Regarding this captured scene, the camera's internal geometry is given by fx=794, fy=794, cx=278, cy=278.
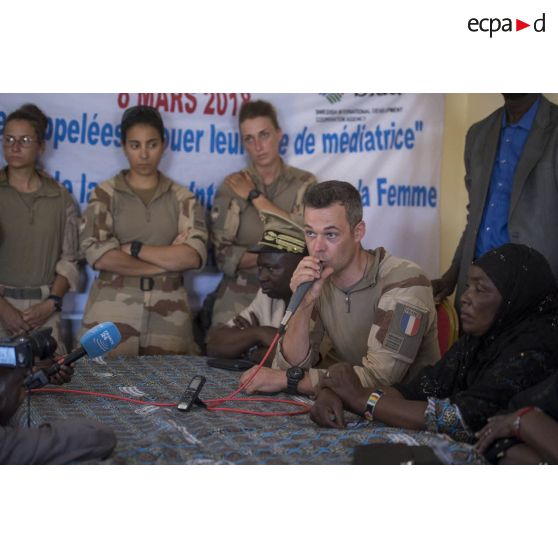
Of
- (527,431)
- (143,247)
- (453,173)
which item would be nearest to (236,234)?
(143,247)

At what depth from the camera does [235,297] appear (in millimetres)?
5363

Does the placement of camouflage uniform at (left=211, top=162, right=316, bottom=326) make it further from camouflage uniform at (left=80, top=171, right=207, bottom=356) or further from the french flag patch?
the french flag patch

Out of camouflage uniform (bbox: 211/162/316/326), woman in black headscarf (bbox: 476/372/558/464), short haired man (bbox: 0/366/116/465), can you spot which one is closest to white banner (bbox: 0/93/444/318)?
camouflage uniform (bbox: 211/162/316/326)

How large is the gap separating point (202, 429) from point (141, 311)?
2.39 m

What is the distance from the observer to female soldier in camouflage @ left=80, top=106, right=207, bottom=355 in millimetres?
5152

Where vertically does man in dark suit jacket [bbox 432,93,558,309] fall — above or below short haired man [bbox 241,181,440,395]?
above

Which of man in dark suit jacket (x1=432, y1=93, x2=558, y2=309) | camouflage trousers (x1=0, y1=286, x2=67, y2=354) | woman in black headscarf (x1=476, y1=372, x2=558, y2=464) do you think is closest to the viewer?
woman in black headscarf (x1=476, y1=372, x2=558, y2=464)

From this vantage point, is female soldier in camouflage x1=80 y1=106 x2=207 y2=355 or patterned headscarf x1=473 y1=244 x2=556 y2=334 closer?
patterned headscarf x1=473 y1=244 x2=556 y2=334

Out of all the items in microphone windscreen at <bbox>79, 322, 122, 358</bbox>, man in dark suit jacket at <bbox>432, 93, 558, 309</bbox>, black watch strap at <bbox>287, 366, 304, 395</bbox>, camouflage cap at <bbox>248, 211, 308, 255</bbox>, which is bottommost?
black watch strap at <bbox>287, 366, 304, 395</bbox>

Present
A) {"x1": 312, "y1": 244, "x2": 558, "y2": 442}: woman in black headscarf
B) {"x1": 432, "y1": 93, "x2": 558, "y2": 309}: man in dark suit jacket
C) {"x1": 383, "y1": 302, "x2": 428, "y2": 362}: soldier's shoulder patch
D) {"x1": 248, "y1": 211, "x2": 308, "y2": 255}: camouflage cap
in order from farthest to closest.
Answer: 1. {"x1": 432, "y1": 93, "x2": 558, "y2": 309}: man in dark suit jacket
2. {"x1": 248, "y1": 211, "x2": 308, "y2": 255}: camouflage cap
3. {"x1": 383, "y1": 302, "x2": 428, "y2": 362}: soldier's shoulder patch
4. {"x1": 312, "y1": 244, "x2": 558, "y2": 442}: woman in black headscarf

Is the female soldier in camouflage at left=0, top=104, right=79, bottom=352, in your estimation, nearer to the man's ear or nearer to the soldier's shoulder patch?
the man's ear

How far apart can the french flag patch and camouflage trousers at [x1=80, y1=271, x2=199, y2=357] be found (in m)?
2.16

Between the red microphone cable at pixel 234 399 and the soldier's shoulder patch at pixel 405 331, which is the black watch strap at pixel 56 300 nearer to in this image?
the red microphone cable at pixel 234 399

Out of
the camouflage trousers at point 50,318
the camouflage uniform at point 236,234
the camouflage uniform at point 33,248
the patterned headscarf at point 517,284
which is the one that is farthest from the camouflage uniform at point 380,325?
the camouflage uniform at point 33,248
